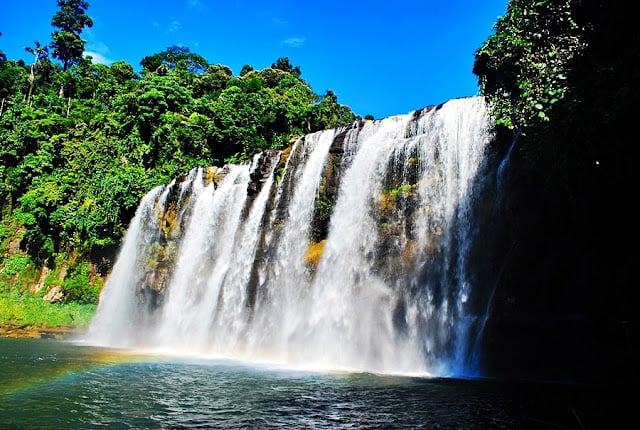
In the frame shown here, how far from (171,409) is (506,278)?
8.17 m

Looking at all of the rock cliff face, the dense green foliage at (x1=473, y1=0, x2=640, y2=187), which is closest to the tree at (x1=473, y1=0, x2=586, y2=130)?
the dense green foliage at (x1=473, y1=0, x2=640, y2=187)

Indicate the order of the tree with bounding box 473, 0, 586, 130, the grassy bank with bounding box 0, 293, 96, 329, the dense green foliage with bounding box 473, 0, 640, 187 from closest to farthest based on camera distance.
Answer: the dense green foliage with bounding box 473, 0, 640, 187, the tree with bounding box 473, 0, 586, 130, the grassy bank with bounding box 0, 293, 96, 329

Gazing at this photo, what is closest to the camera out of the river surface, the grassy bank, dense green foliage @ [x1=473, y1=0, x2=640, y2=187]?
the river surface

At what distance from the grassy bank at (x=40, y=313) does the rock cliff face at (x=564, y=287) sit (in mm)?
27695

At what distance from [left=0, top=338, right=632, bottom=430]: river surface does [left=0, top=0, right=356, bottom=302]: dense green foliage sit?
21.4 m

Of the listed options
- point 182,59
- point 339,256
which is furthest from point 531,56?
point 182,59

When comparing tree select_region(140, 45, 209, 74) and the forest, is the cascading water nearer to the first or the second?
the forest

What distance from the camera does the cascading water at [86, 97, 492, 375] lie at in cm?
1342

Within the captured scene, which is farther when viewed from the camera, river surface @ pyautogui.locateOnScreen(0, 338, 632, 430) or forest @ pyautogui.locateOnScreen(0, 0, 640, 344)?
forest @ pyautogui.locateOnScreen(0, 0, 640, 344)

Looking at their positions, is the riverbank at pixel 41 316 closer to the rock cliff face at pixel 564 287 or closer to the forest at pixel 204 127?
the forest at pixel 204 127

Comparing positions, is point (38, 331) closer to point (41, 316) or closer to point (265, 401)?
point (41, 316)

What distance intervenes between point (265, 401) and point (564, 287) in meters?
7.27

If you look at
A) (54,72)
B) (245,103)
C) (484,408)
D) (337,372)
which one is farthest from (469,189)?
(54,72)

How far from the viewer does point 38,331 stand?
28.2 m
